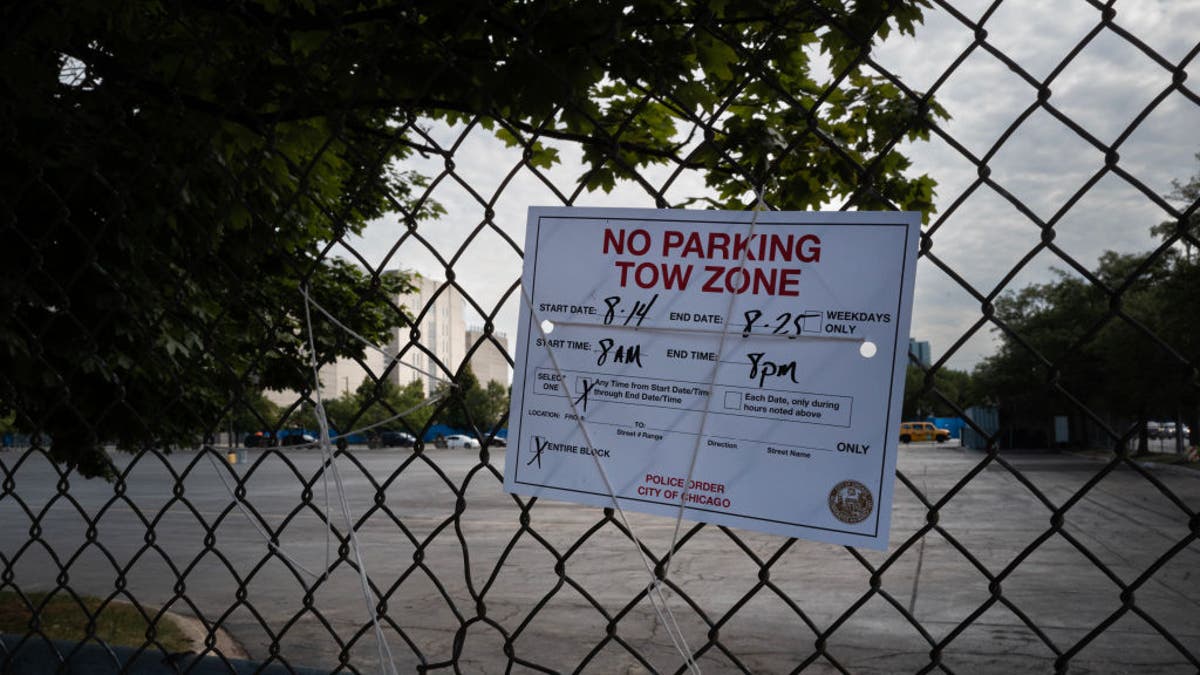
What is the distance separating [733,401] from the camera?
1362 mm

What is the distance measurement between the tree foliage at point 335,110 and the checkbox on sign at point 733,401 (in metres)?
0.33

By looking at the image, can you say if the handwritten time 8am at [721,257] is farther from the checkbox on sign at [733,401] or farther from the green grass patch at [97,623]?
the green grass patch at [97,623]

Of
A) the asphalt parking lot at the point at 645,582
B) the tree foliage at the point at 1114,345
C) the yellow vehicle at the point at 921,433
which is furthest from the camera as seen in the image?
the yellow vehicle at the point at 921,433

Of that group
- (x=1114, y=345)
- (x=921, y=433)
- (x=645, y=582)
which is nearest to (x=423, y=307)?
(x=645, y=582)

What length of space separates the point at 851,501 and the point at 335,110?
1312 millimetres

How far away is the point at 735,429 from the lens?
1.37m

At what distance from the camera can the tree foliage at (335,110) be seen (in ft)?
5.64

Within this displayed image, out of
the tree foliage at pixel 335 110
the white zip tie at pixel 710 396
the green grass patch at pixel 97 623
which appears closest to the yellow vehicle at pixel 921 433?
the green grass patch at pixel 97 623

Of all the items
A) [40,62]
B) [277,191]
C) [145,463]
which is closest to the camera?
[40,62]

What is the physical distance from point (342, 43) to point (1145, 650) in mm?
6362

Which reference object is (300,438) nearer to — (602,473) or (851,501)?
(602,473)

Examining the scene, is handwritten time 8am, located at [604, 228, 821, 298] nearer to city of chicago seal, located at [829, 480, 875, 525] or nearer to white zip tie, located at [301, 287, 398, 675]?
city of chicago seal, located at [829, 480, 875, 525]

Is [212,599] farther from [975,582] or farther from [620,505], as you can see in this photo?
[620,505]

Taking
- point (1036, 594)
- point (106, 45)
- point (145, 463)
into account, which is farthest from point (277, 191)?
point (145, 463)
